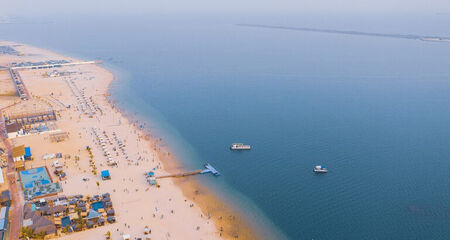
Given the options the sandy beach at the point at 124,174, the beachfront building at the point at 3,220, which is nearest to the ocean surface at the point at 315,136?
the sandy beach at the point at 124,174

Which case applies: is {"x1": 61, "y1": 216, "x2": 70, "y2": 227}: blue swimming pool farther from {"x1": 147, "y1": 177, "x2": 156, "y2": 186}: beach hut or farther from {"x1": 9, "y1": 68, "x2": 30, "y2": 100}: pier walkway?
{"x1": 9, "y1": 68, "x2": 30, "y2": 100}: pier walkway

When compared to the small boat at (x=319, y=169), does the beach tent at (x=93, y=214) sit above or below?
below

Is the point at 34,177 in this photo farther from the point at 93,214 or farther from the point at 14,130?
the point at 14,130

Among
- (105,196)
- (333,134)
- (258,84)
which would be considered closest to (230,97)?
(258,84)

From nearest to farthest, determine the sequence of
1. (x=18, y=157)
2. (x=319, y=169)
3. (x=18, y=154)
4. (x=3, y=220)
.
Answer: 1. (x=3, y=220)
2. (x=18, y=157)
3. (x=18, y=154)
4. (x=319, y=169)

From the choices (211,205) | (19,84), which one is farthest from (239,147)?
(19,84)

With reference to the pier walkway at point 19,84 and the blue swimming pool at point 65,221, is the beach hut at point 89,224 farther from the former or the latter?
the pier walkway at point 19,84

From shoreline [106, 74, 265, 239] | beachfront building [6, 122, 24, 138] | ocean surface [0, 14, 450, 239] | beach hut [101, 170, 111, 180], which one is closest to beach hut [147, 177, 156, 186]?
shoreline [106, 74, 265, 239]
